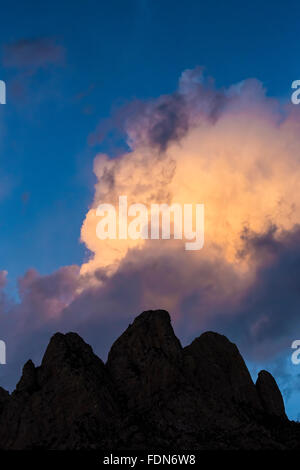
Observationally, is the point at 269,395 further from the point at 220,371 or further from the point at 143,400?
the point at 143,400

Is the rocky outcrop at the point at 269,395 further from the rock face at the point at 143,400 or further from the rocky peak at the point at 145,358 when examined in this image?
the rocky peak at the point at 145,358

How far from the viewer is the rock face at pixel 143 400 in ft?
453

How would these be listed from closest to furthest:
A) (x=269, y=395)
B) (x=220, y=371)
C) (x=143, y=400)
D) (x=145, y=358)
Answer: (x=143, y=400) < (x=145, y=358) < (x=220, y=371) < (x=269, y=395)

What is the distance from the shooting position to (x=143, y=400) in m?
153

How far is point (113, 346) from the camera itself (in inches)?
6841

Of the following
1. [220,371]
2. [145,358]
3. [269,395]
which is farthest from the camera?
[269,395]

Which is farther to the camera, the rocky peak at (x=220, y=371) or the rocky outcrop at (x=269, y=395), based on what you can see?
the rocky outcrop at (x=269, y=395)

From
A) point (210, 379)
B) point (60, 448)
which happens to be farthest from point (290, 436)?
point (60, 448)

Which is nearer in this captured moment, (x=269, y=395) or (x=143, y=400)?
(x=143, y=400)

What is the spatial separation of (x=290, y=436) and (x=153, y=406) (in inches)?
1667

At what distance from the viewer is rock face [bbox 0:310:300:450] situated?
453 feet

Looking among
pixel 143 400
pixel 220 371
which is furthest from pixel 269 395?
pixel 143 400

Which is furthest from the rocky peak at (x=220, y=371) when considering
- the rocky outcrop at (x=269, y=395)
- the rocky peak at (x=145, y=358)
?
the rocky peak at (x=145, y=358)
